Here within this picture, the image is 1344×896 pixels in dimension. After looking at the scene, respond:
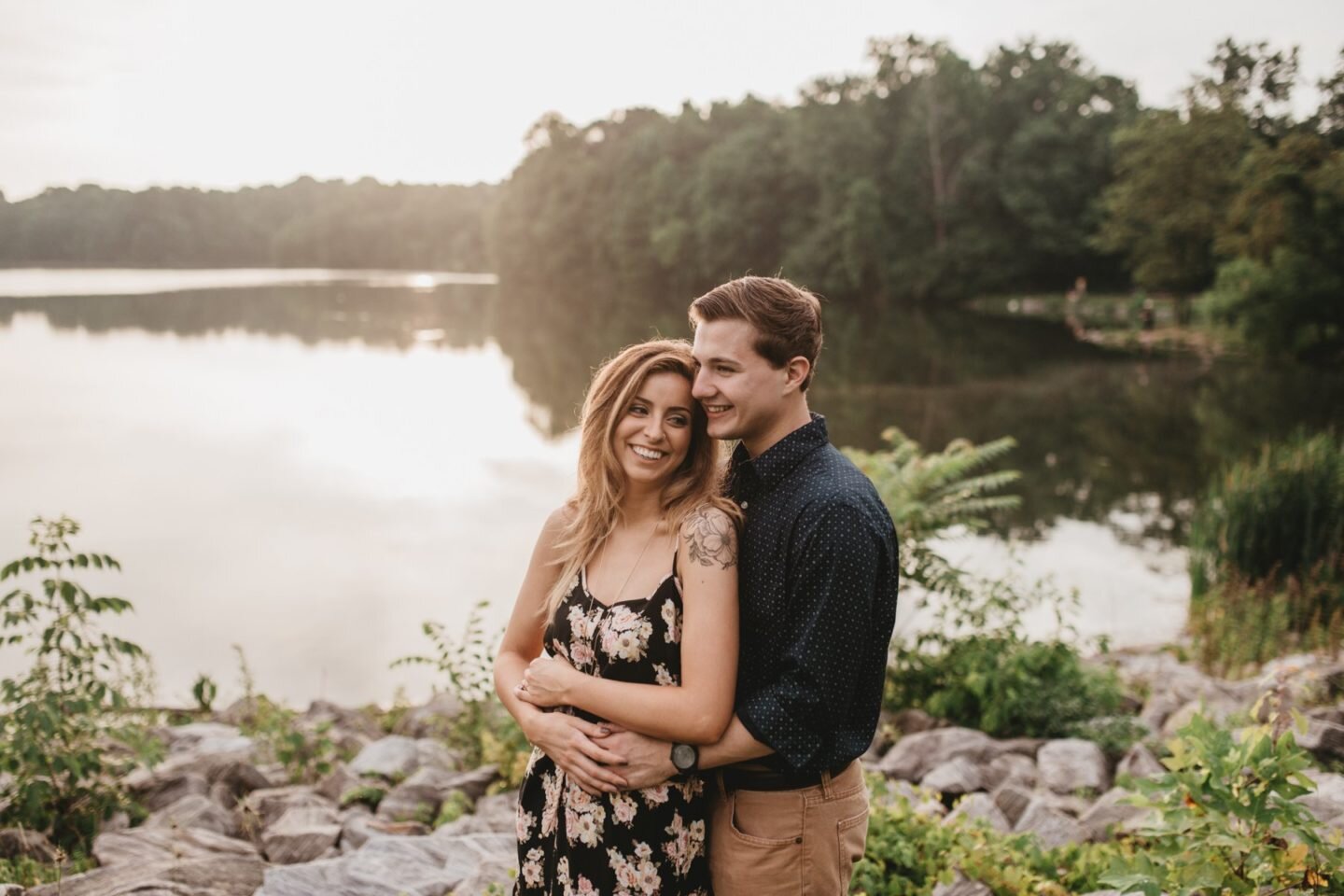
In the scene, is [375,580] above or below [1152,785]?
below

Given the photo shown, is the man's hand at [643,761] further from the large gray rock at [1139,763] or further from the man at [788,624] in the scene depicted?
the large gray rock at [1139,763]

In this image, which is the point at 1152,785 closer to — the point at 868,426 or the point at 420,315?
the point at 868,426

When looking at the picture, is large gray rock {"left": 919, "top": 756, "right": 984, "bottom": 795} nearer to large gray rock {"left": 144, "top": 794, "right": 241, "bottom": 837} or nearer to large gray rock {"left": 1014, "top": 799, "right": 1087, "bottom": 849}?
large gray rock {"left": 1014, "top": 799, "right": 1087, "bottom": 849}

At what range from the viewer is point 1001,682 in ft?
21.8

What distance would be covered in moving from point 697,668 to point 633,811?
500 millimetres

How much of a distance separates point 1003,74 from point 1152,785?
68489 mm

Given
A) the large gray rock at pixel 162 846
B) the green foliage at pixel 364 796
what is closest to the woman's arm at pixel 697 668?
the large gray rock at pixel 162 846

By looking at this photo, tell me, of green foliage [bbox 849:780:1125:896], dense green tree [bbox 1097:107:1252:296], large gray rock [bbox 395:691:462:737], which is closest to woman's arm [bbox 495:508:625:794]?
green foliage [bbox 849:780:1125:896]

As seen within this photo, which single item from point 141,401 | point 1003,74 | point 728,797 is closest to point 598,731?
point 728,797

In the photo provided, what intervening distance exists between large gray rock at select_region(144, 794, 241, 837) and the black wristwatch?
3.57 m

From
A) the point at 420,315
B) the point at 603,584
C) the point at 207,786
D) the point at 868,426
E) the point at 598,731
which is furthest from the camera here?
the point at 420,315

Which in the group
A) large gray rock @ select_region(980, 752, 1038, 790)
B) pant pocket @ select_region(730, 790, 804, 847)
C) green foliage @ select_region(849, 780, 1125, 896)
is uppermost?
pant pocket @ select_region(730, 790, 804, 847)

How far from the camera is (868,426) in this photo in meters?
20.6

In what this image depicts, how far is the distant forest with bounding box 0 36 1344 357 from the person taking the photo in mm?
31516
